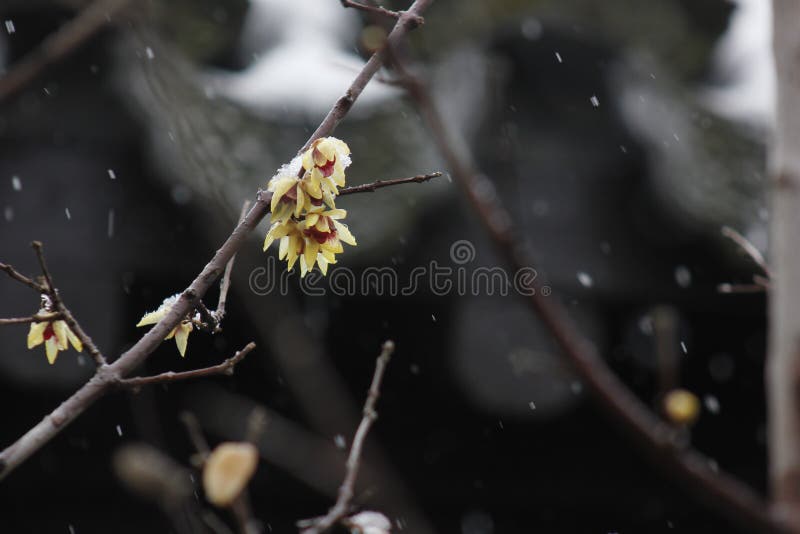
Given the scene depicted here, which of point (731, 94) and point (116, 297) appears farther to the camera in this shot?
point (731, 94)

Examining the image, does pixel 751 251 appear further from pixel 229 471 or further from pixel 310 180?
pixel 229 471

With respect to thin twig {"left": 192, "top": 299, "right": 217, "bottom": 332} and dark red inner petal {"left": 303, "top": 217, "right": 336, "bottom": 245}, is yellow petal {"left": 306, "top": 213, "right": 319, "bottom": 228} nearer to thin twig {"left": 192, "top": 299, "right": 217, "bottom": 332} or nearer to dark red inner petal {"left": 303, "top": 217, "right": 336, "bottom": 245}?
dark red inner petal {"left": 303, "top": 217, "right": 336, "bottom": 245}

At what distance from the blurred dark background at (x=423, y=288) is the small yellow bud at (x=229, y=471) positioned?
5.73ft

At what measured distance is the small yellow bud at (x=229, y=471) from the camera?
2.26 feet

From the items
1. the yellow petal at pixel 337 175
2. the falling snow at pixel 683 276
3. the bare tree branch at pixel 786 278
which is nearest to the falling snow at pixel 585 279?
the falling snow at pixel 683 276

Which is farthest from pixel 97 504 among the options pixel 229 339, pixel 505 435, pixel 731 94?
pixel 731 94

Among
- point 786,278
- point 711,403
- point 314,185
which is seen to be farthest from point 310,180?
point 711,403

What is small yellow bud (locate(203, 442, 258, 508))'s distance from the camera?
0.69 m

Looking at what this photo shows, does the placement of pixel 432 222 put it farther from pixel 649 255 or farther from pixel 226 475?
pixel 226 475

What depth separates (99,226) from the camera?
261 centimetres

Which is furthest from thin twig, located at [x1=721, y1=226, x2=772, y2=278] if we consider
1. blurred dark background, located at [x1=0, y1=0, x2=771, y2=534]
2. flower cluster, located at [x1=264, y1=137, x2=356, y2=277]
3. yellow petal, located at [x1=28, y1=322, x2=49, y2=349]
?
blurred dark background, located at [x1=0, y1=0, x2=771, y2=534]

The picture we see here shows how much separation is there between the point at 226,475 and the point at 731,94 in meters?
3.11

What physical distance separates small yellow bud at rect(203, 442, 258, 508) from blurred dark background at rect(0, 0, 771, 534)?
68.7 inches

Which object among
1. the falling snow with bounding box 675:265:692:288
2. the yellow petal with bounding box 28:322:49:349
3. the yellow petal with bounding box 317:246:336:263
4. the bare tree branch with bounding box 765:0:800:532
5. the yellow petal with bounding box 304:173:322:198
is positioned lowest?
the falling snow with bounding box 675:265:692:288
